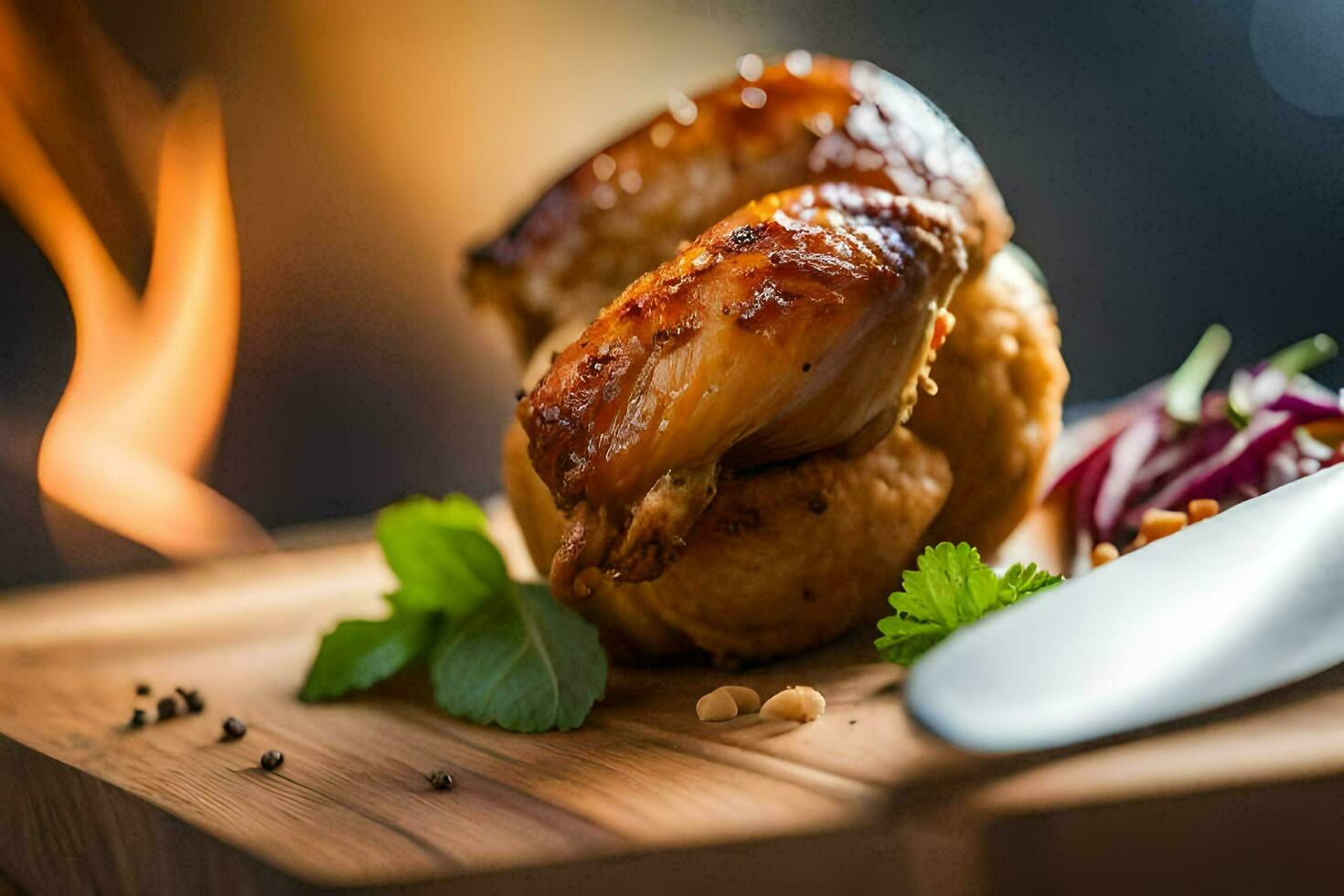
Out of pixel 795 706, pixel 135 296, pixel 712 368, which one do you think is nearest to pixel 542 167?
pixel 135 296

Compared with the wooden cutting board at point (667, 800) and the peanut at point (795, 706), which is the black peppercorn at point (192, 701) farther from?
the peanut at point (795, 706)

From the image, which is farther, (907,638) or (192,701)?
(192,701)

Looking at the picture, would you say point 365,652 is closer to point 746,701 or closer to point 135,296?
point 746,701

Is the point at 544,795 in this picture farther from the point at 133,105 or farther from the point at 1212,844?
the point at 133,105

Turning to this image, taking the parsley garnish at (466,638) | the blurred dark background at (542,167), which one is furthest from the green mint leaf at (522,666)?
the blurred dark background at (542,167)

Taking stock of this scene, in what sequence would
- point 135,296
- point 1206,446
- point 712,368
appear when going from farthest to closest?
point 135,296, point 1206,446, point 712,368
